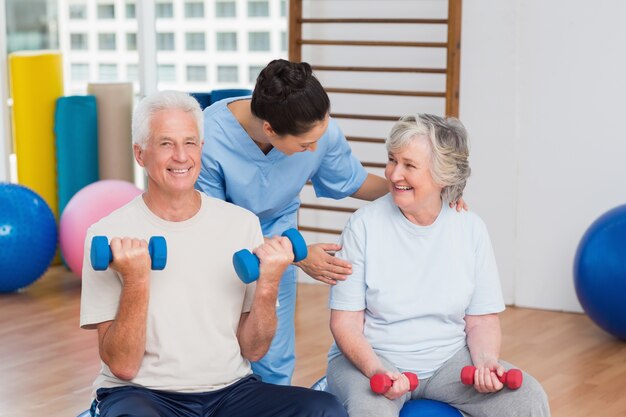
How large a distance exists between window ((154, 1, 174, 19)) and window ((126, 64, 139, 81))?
33 cm

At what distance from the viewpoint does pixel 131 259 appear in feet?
6.31

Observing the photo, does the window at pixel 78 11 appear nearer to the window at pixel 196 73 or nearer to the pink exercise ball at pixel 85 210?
the window at pixel 196 73

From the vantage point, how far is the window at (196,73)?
565 centimetres

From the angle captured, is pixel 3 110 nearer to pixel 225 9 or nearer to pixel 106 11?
pixel 106 11

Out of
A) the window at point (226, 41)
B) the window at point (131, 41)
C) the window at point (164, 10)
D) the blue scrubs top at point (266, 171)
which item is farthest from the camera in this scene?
the window at point (131, 41)

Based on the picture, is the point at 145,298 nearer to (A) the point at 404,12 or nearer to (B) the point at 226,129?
(B) the point at 226,129

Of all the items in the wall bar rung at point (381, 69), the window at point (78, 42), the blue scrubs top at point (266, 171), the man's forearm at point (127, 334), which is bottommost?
the man's forearm at point (127, 334)

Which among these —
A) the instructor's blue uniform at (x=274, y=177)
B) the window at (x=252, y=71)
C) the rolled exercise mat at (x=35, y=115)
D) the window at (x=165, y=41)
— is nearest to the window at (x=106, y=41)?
the window at (x=165, y=41)

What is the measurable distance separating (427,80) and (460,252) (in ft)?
7.91

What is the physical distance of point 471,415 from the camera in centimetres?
226

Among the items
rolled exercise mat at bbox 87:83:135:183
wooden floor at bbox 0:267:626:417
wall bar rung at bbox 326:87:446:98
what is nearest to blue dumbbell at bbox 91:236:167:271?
wooden floor at bbox 0:267:626:417

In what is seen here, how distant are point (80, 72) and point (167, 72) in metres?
0.55

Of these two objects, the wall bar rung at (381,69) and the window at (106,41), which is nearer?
the wall bar rung at (381,69)

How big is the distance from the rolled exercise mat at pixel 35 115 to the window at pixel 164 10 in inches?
25.5
